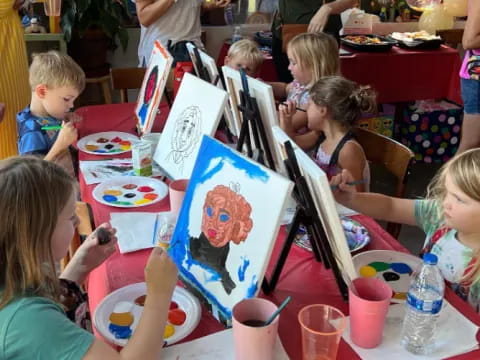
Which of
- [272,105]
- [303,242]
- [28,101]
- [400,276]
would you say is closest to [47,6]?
[28,101]

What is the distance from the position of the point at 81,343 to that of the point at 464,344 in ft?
2.28

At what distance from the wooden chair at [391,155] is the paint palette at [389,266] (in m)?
0.67

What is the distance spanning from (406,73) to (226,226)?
2759 millimetres

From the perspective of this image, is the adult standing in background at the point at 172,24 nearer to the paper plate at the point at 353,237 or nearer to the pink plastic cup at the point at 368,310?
the paper plate at the point at 353,237

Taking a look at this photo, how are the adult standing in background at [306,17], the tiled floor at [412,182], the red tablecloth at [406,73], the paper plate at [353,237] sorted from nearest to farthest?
1. the paper plate at [353,237]
2. the adult standing in background at [306,17]
3. the tiled floor at [412,182]
4. the red tablecloth at [406,73]

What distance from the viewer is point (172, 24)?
273cm

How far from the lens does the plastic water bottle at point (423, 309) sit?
970mm

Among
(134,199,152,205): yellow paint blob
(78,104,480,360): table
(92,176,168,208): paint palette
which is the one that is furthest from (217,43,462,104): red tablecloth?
(78,104,480,360): table

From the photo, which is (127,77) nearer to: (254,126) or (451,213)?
(254,126)

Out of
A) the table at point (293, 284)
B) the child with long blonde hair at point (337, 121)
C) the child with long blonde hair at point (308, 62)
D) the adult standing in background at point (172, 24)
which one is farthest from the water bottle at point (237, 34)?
the table at point (293, 284)

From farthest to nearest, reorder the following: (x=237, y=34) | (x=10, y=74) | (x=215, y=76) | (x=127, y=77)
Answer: (x=237, y=34) < (x=127, y=77) < (x=10, y=74) < (x=215, y=76)

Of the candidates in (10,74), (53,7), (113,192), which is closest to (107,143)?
(113,192)

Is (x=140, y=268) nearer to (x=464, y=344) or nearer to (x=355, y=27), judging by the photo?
(x=464, y=344)

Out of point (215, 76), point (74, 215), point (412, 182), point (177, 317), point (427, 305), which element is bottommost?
point (412, 182)
